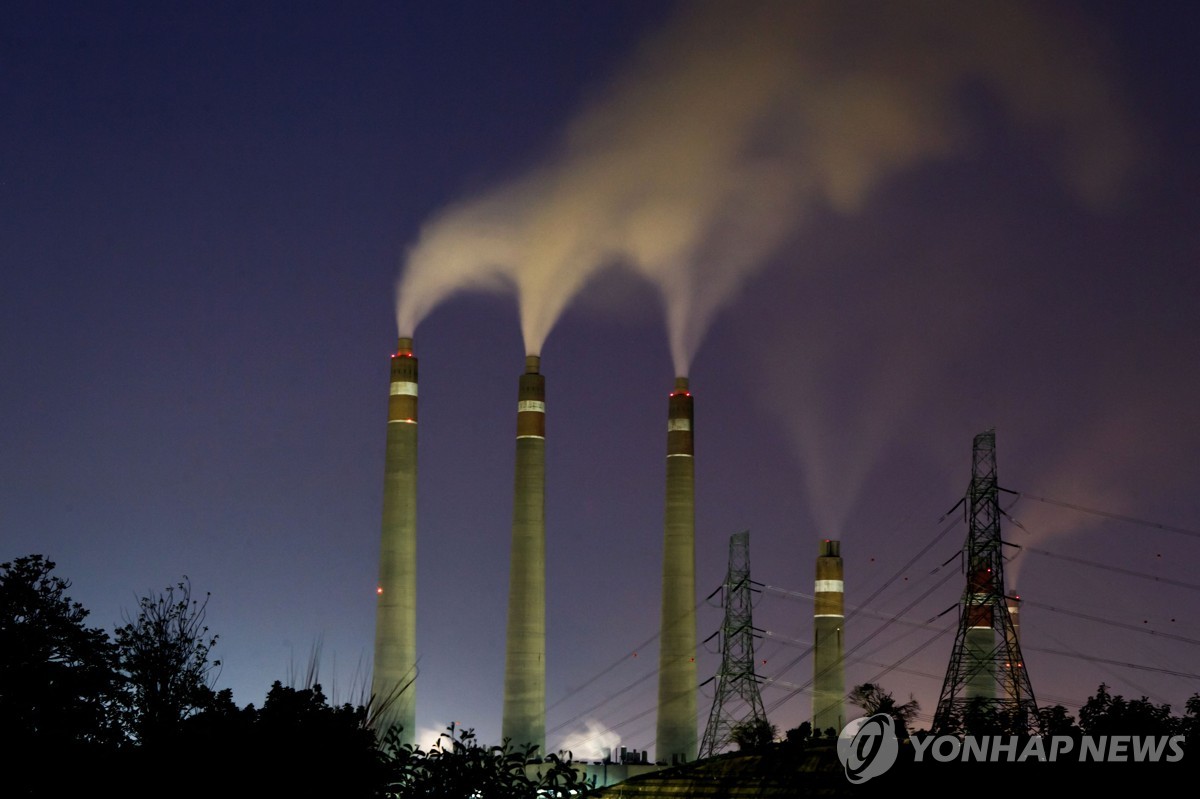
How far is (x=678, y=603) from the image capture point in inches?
3703

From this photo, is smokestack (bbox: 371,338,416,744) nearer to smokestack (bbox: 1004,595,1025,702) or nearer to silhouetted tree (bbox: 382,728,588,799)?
smokestack (bbox: 1004,595,1025,702)

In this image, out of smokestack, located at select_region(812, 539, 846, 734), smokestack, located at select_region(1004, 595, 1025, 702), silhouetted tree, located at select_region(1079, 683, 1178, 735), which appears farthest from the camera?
smokestack, located at select_region(812, 539, 846, 734)

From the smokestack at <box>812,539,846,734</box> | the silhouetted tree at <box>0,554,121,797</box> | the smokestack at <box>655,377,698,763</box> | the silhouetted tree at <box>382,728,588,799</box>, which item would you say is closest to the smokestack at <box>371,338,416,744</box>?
the smokestack at <box>655,377,698,763</box>

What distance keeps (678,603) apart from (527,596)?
32.7ft

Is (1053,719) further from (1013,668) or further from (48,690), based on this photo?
(48,690)

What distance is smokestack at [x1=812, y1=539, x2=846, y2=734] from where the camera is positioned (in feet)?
340

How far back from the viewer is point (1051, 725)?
67.6 metres

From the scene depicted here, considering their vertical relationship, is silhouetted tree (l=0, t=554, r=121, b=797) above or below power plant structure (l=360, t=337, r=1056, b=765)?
below

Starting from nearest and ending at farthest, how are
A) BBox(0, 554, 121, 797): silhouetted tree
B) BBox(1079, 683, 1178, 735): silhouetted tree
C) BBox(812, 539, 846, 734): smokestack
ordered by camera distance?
BBox(0, 554, 121, 797): silhouetted tree < BBox(1079, 683, 1178, 735): silhouetted tree < BBox(812, 539, 846, 734): smokestack

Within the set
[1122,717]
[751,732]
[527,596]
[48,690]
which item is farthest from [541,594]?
[48,690]

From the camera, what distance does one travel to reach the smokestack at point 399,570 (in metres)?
86.4

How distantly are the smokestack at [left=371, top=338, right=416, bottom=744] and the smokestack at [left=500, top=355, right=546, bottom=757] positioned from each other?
5483 millimetres

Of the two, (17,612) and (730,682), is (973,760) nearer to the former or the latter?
(17,612)

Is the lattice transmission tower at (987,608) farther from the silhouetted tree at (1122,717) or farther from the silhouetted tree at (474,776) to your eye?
the silhouetted tree at (474,776)
